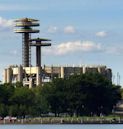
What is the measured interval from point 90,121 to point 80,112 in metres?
26.9

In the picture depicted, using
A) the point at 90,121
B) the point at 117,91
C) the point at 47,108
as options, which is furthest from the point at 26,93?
the point at 90,121

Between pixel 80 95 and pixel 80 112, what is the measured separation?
14.3 ft

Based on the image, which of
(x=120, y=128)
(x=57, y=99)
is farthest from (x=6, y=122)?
(x=120, y=128)

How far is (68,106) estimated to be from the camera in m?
173

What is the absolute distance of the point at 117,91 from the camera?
7338 inches

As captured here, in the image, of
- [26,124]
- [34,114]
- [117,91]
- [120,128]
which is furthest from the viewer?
[117,91]

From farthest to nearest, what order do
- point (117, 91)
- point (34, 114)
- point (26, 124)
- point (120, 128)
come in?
point (117, 91)
point (34, 114)
point (26, 124)
point (120, 128)

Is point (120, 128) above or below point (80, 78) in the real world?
below

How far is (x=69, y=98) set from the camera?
565ft

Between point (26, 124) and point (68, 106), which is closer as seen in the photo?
point (26, 124)

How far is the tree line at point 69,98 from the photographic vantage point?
17288 centimetres

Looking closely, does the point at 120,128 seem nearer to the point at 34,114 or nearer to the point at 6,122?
the point at 6,122

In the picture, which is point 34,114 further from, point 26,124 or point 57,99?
point 26,124

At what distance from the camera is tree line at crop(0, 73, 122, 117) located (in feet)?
567
